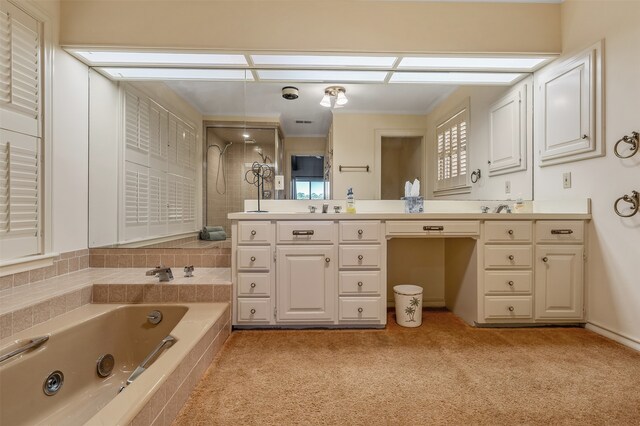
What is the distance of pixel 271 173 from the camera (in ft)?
8.36

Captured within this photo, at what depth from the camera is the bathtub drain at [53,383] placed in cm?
129

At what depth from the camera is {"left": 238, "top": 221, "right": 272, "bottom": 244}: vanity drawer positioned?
2.02m

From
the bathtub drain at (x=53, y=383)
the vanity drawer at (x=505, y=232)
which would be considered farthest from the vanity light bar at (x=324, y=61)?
the bathtub drain at (x=53, y=383)

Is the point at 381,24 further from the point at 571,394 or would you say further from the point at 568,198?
the point at 571,394

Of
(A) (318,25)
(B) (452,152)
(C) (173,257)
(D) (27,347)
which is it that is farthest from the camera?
(B) (452,152)

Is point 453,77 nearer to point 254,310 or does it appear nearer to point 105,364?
point 254,310

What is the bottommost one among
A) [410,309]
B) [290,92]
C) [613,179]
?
[410,309]

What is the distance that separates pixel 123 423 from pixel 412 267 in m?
2.22

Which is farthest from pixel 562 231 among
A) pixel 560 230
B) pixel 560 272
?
pixel 560 272

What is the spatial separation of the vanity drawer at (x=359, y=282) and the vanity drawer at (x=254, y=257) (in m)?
0.54

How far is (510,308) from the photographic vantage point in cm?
208

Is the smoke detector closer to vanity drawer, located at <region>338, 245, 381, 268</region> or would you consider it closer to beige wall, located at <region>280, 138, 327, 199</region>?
beige wall, located at <region>280, 138, 327, 199</region>

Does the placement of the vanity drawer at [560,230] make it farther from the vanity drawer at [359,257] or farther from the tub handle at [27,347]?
the tub handle at [27,347]

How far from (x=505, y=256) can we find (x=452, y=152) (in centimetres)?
101
